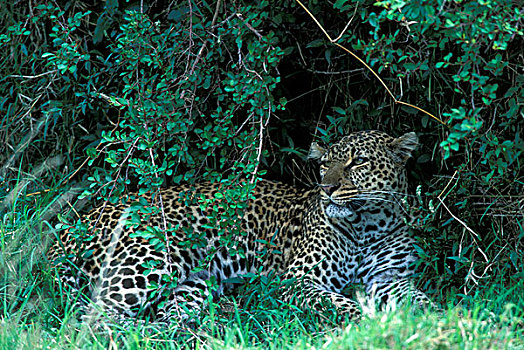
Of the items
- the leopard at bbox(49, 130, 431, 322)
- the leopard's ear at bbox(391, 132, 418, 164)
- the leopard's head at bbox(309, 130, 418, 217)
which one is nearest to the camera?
the leopard at bbox(49, 130, 431, 322)

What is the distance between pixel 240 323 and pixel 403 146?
218 centimetres

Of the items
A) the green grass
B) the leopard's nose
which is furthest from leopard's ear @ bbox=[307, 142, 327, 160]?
the green grass

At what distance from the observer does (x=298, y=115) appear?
7734mm

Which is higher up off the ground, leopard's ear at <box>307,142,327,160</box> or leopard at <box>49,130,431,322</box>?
leopard's ear at <box>307,142,327,160</box>

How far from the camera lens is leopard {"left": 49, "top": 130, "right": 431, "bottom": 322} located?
590 centimetres

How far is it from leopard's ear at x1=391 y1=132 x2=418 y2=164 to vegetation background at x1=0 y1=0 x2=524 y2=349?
1.06ft

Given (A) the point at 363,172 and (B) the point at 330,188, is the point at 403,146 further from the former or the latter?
(B) the point at 330,188

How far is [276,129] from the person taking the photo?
761cm

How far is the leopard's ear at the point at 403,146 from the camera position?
245 inches

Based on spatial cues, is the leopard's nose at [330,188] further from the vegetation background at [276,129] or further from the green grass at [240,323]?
the green grass at [240,323]

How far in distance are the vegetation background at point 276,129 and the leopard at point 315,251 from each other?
220 millimetres

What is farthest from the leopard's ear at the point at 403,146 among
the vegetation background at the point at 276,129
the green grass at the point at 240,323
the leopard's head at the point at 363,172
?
the green grass at the point at 240,323

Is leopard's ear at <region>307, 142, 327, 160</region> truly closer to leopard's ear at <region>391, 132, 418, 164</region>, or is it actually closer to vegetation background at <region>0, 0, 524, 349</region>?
vegetation background at <region>0, 0, 524, 349</region>

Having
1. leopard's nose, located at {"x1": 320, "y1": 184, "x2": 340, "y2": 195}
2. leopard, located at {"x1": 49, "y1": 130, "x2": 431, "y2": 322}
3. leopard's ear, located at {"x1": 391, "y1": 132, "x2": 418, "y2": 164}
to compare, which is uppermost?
leopard's ear, located at {"x1": 391, "y1": 132, "x2": 418, "y2": 164}
